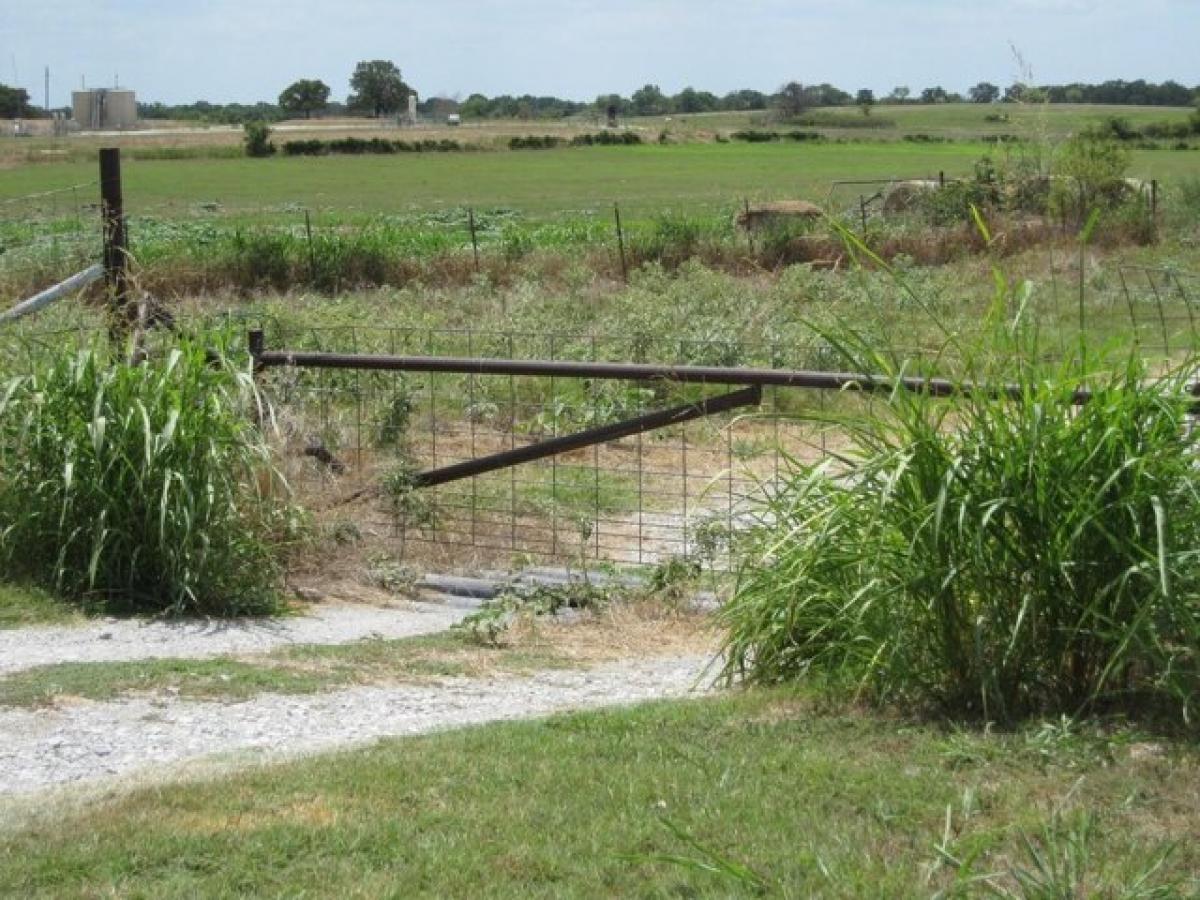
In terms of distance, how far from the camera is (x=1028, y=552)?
677 cm

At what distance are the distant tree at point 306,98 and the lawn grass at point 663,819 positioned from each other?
589 ft

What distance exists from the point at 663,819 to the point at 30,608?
538 centimetres

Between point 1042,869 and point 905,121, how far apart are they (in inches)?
5271

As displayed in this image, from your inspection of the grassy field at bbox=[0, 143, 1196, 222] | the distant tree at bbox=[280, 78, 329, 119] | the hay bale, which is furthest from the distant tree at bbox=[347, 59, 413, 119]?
the hay bale

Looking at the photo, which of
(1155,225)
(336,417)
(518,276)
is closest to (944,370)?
(336,417)

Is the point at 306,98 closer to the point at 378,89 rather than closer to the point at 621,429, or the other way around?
the point at 378,89

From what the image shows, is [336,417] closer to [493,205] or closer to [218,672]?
[218,672]

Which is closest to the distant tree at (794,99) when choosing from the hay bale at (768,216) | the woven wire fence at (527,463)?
the hay bale at (768,216)

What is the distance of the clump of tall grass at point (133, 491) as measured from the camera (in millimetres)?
10062

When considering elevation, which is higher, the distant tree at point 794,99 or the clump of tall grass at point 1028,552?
the distant tree at point 794,99

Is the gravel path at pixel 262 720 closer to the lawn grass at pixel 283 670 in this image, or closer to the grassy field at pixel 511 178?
the lawn grass at pixel 283 670

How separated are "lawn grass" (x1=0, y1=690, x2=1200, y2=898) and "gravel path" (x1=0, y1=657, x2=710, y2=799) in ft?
2.33

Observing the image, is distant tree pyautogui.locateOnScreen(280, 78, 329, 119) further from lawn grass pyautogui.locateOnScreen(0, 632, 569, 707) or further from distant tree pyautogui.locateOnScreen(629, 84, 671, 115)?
lawn grass pyautogui.locateOnScreen(0, 632, 569, 707)

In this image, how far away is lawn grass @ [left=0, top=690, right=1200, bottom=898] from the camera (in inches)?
199
